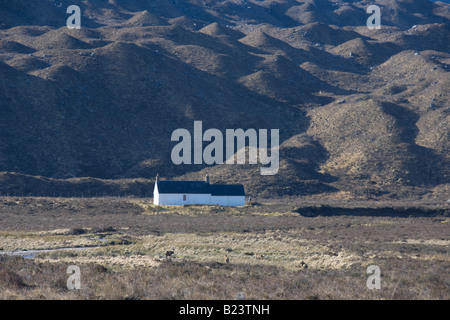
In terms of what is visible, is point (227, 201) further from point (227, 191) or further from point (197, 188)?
point (197, 188)

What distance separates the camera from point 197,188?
68.8 m

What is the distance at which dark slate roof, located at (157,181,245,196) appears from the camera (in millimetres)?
67500

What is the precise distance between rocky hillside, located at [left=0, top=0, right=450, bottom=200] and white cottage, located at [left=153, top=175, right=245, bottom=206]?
14.6 meters

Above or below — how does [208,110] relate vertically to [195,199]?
above

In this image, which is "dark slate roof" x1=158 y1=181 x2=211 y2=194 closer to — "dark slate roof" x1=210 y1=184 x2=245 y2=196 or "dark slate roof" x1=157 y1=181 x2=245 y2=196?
"dark slate roof" x1=157 y1=181 x2=245 y2=196

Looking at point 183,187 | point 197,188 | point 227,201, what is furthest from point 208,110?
point 227,201

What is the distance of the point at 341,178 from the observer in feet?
300

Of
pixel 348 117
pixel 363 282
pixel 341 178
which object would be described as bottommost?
pixel 363 282

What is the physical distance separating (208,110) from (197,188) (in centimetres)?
5013

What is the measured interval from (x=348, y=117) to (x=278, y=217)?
6083 cm

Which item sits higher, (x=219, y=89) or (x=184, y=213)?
(x=219, y=89)
